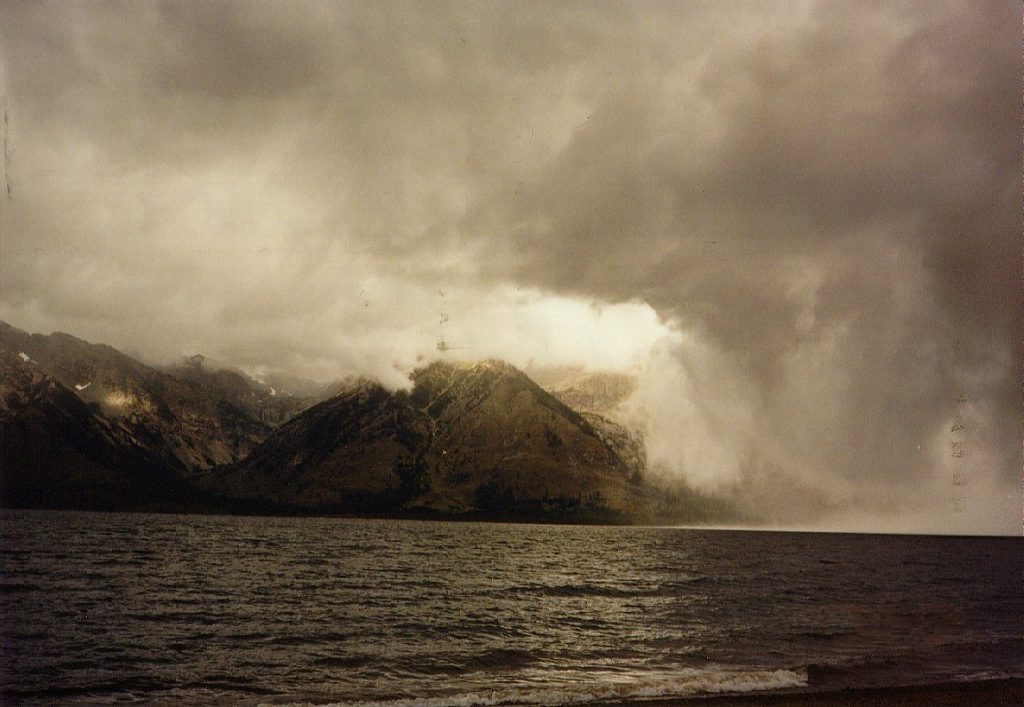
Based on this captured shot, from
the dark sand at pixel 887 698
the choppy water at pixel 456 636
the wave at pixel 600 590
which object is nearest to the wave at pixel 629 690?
Answer: the choppy water at pixel 456 636

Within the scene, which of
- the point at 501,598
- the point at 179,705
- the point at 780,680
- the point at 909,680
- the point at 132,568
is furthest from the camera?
the point at 132,568

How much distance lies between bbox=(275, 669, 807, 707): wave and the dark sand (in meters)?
1.26

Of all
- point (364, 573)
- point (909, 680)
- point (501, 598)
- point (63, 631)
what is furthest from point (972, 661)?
point (364, 573)

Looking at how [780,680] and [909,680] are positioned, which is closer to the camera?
[780,680]

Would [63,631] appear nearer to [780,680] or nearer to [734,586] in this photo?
[780,680]

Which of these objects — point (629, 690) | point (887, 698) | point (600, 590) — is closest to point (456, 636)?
point (629, 690)

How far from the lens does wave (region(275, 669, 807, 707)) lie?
31.4 m

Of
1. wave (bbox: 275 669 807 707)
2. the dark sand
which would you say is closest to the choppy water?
wave (bbox: 275 669 807 707)

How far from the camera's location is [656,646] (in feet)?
157

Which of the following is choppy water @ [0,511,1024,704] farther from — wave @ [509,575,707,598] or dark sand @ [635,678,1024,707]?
dark sand @ [635,678,1024,707]

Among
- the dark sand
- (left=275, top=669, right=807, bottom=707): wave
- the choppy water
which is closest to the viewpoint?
(left=275, top=669, right=807, bottom=707): wave

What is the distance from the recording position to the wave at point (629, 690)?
1236 inches

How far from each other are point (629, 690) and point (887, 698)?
12.9 metres

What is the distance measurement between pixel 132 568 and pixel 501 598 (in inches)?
2154
